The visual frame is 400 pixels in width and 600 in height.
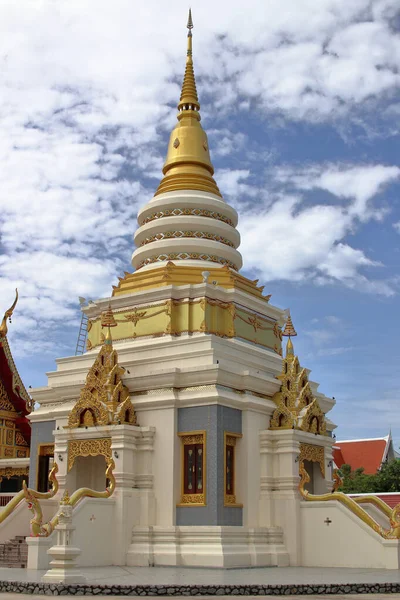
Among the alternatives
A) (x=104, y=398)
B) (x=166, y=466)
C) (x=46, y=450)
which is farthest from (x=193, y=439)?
(x=46, y=450)

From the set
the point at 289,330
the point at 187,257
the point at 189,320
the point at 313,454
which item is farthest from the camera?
the point at 187,257

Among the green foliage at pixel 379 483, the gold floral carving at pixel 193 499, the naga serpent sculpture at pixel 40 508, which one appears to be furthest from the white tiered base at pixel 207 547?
the green foliage at pixel 379 483

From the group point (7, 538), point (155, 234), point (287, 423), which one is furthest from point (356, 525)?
point (155, 234)

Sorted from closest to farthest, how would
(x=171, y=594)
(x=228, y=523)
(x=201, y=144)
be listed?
(x=171, y=594)
(x=228, y=523)
(x=201, y=144)

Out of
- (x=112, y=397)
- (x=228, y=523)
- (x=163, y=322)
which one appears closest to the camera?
(x=228, y=523)

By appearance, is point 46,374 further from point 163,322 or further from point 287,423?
point 287,423

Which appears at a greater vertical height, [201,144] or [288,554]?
[201,144]

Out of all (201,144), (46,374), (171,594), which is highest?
(201,144)

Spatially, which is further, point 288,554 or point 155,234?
point 155,234

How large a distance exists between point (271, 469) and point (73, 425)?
4.11m

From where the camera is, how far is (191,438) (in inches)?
617

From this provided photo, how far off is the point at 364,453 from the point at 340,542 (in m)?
19.1

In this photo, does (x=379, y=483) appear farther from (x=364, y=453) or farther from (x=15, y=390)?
(x=15, y=390)

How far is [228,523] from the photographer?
49.5 ft
